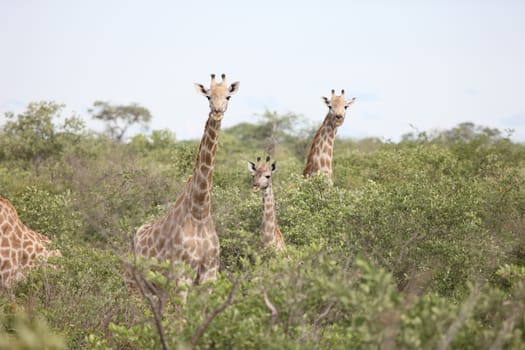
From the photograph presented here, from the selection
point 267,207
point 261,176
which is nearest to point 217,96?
point 261,176

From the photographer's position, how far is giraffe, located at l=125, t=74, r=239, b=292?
7426 millimetres

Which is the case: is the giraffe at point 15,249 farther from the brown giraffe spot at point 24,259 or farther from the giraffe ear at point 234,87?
the giraffe ear at point 234,87

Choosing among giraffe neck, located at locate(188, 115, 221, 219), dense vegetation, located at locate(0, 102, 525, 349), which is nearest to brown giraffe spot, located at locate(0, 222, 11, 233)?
dense vegetation, located at locate(0, 102, 525, 349)

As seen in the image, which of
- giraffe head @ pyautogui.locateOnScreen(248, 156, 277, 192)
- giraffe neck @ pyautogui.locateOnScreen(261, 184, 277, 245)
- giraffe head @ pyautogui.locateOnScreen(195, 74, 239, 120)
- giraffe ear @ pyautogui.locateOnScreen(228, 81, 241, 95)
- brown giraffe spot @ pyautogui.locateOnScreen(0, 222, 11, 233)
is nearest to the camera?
giraffe head @ pyautogui.locateOnScreen(195, 74, 239, 120)

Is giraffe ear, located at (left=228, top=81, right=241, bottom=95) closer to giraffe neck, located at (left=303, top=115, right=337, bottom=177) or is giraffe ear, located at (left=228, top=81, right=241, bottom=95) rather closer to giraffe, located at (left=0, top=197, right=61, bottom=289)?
giraffe, located at (left=0, top=197, right=61, bottom=289)

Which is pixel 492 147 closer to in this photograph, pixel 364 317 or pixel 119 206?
pixel 119 206

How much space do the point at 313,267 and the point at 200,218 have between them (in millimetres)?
2153

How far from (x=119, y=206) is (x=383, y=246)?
25.5 feet

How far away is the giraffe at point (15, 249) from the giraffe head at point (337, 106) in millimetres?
6150

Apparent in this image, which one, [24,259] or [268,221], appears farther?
[24,259]

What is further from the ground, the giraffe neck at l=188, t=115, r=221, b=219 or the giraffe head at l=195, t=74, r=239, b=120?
the giraffe head at l=195, t=74, r=239, b=120

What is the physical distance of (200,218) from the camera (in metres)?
7.64

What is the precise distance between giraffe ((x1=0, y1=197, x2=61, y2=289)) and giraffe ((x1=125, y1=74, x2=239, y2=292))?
2735 mm

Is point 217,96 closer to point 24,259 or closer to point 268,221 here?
point 268,221
